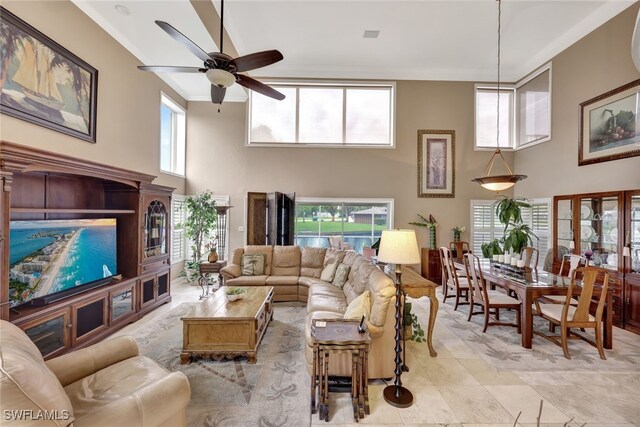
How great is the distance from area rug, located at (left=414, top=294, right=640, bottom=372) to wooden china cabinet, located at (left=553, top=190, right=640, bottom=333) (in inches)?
16.0

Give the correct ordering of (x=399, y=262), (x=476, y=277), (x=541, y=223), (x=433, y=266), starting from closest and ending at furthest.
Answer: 1. (x=399, y=262)
2. (x=476, y=277)
3. (x=541, y=223)
4. (x=433, y=266)

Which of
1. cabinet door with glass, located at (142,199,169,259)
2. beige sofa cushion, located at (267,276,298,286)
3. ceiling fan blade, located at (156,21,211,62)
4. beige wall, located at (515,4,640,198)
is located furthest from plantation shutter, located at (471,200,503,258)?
cabinet door with glass, located at (142,199,169,259)

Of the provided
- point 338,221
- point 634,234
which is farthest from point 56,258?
point 634,234

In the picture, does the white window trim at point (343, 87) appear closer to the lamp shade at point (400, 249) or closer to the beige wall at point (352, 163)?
the beige wall at point (352, 163)

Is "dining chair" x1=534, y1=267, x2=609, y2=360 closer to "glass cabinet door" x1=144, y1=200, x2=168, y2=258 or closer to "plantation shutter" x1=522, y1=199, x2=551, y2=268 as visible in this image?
"plantation shutter" x1=522, y1=199, x2=551, y2=268

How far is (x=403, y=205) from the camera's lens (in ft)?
21.4

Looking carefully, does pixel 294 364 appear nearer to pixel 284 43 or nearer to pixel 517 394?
pixel 517 394

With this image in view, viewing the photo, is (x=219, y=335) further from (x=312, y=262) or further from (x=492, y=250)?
(x=492, y=250)

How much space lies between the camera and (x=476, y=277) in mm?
3721

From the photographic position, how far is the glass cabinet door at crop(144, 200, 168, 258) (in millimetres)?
4250

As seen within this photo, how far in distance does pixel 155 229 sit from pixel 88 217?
98cm

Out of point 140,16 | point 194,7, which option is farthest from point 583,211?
point 140,16

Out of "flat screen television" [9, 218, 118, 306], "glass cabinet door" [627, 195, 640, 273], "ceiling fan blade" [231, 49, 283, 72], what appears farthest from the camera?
"glass cabinet door" [627, 195, 640, 273]

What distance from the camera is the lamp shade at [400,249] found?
2301 mm
